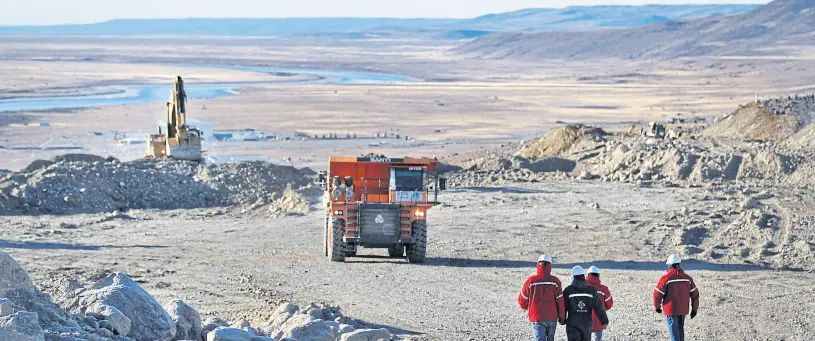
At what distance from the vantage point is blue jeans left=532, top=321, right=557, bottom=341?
1308 centimetres

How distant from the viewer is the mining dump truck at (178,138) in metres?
40.9

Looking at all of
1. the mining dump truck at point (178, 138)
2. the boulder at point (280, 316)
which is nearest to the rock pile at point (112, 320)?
the boulder at point (280, 316)

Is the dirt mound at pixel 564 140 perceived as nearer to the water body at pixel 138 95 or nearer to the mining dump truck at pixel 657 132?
the mining dump truck at pixel 657 132

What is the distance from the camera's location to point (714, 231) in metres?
26.5

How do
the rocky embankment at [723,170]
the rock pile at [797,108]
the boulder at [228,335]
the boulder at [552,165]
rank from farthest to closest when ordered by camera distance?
the rock pile at [797,108], the boulder at [552,165], the rocky embankment at [723,170], the boulder at [228,335]

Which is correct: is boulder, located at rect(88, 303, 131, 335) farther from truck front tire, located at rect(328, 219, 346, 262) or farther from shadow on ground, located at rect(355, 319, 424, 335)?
truck front tire, located at rect(328, 219, 346, 262)

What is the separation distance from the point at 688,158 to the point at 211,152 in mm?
28396

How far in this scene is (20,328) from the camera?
399 inches

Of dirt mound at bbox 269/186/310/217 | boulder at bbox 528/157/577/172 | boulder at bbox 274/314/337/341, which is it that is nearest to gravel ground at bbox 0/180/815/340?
dirt mound at bbox 269/186/310/217

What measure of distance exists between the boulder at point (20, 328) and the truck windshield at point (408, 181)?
12.5 metres

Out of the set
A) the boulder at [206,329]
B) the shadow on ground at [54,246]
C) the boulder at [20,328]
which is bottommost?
the shadow on ground at [54,246]

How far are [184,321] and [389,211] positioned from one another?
941 cm

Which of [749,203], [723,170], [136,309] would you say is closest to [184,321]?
[136,309]

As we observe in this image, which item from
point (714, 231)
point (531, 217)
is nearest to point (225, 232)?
point (531, 217)
